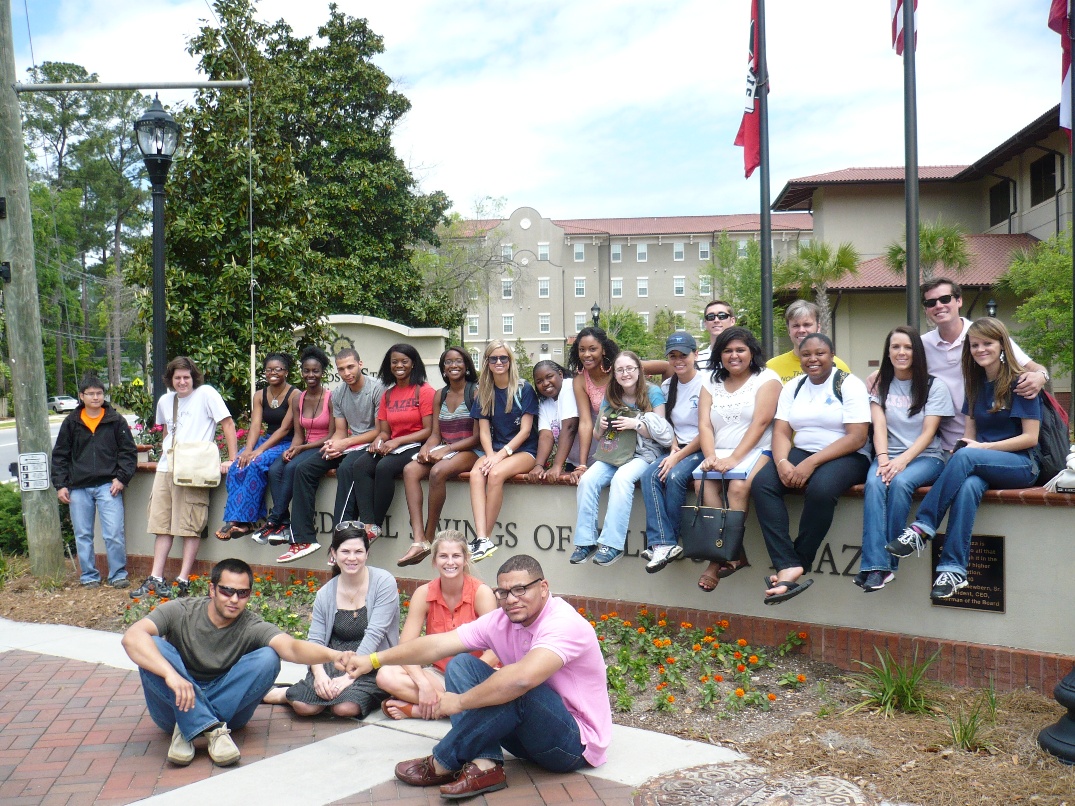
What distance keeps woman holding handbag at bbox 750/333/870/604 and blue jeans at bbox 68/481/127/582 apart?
6104 millimetres

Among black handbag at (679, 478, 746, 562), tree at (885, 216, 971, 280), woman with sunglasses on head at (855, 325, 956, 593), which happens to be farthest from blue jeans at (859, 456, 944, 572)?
tree at (885, 216, 971, 280)

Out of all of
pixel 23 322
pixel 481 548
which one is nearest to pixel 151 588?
pixel 23 322

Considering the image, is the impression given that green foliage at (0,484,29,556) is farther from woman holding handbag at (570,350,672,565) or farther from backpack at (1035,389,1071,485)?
backpack at (1035,389,1071,485)

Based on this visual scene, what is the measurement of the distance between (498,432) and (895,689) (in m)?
3.48

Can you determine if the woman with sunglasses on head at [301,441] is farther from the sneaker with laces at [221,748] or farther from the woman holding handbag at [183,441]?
the sneaker with laces at [221,748]

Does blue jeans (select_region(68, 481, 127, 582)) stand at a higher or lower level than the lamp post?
lower

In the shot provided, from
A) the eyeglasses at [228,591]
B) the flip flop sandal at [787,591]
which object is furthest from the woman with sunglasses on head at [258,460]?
the flip flop sandal at [787,591]

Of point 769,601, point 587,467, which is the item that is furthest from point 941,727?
point 587,467

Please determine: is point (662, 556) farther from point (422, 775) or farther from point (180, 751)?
point (180, 751)

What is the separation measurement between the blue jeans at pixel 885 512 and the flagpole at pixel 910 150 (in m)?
4.21

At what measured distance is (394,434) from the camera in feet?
25.9

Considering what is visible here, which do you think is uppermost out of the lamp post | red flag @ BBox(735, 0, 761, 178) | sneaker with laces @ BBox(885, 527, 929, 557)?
red flag @ BBox(735, 0, 761, 178)

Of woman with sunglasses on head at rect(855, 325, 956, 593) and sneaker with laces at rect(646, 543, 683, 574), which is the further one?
sneaker with laces at rect(646, 543, 683, 574)

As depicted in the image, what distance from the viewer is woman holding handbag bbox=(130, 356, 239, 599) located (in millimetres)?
8609
